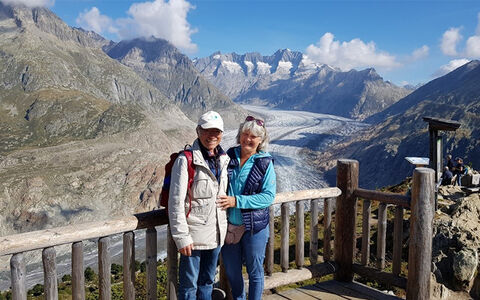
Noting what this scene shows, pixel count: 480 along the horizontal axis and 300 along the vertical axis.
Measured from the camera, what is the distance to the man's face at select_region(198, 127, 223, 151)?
177 inches

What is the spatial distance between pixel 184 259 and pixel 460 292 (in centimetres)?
598

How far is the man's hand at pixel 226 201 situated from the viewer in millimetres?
4570

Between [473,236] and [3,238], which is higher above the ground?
[3,238]

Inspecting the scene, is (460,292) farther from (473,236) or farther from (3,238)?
(3,238)

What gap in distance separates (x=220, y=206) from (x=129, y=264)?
4.32 ft

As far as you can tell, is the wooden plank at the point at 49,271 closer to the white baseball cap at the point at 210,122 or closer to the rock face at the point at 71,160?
the white baseball cap at the point at 210,122

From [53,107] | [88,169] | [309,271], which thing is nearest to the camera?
[309,271]

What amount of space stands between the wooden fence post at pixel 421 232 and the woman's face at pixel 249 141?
2596 mm

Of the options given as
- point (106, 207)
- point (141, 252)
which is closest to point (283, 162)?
point (106, 207)

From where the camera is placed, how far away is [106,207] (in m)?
132

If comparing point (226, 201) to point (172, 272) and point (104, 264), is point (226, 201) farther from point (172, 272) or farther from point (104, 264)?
point (104, 264)

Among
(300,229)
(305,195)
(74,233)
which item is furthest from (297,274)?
(74,233)

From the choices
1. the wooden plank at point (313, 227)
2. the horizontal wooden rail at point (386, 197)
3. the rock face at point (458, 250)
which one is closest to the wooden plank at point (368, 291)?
the wooden plank at point (313, 227)

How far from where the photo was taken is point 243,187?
479 centimetres
